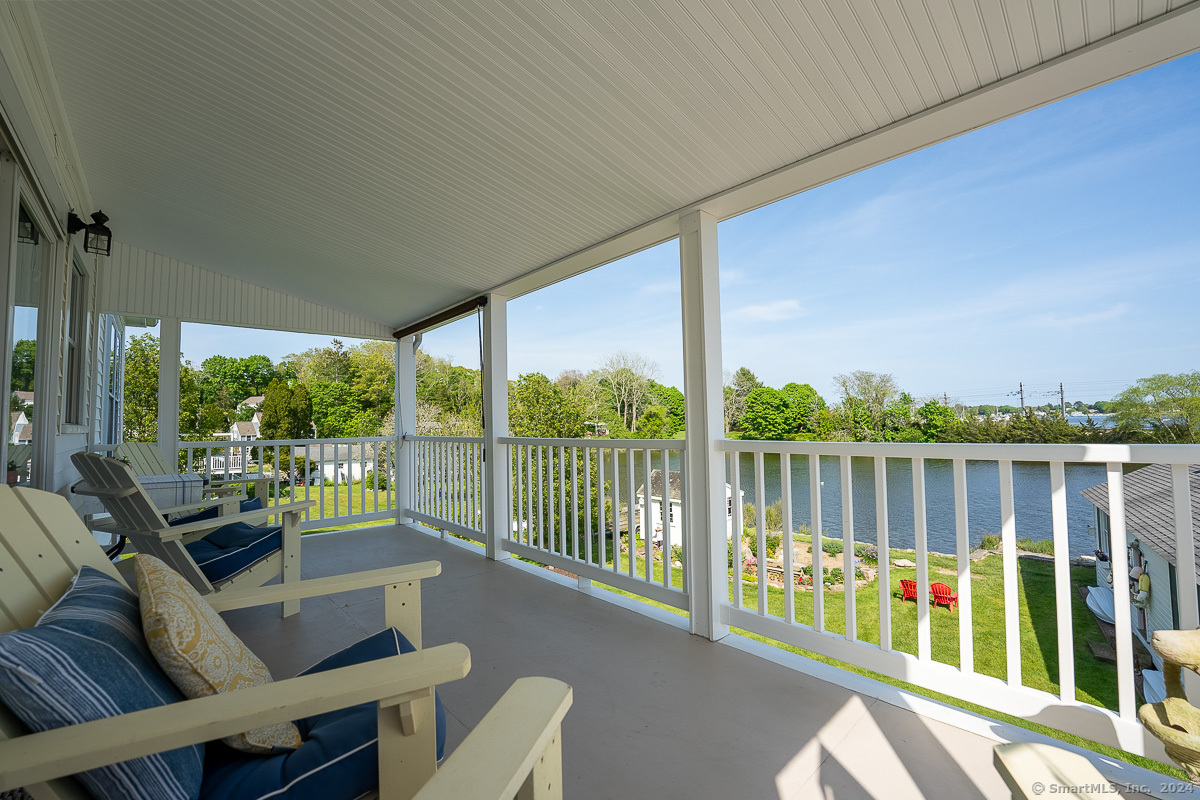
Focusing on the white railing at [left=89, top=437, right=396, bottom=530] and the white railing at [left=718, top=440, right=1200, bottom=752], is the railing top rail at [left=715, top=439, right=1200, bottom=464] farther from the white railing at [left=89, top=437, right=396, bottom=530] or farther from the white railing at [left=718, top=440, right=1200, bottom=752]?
the white railing at [left=89, top=437, right=396, bottom=530]

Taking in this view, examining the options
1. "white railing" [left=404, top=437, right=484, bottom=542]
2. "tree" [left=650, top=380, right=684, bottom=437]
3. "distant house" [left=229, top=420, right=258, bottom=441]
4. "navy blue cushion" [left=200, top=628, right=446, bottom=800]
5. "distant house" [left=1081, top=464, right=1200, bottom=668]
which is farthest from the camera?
"tree" [left=650, top=380, right=684, bottom=437]

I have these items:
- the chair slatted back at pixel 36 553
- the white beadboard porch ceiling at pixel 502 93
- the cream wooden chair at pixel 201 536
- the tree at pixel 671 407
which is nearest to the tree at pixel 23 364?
the cream wooden chair at pixel 201 536

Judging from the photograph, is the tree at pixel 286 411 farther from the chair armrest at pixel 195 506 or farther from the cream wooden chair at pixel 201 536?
the chair armrest at pixel 195 506

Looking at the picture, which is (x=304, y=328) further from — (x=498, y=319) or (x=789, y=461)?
(x=789, y=461)

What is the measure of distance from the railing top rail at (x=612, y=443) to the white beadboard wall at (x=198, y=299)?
2.75m

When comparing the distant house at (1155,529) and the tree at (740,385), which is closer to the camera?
the distant house at (1155,529)

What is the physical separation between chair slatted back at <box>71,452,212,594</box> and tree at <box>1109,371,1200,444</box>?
8.10 m

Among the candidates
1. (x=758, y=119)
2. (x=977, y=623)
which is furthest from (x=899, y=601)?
(x=758, y=119)

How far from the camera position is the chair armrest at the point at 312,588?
5.08ft

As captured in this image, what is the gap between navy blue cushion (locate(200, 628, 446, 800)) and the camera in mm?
995

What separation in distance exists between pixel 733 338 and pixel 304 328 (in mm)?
13274

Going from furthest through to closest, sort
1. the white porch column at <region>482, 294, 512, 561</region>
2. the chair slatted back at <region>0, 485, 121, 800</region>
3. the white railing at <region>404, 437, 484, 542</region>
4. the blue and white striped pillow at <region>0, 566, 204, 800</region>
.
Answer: the white railing at <region>404, 437, 484, 542</region>, the white porch column at <region>482, 294, 512, 561</region>, the chair slatted back at <region>0, 485, 121, 800</region>, the blue and white striped pillow at <region>0, 566, 204, 800</region>

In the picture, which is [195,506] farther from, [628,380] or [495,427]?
[628,380]

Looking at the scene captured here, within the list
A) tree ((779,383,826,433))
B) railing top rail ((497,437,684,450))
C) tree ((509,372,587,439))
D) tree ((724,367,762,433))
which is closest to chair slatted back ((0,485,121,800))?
railing top rail ((497,437,684,450))
